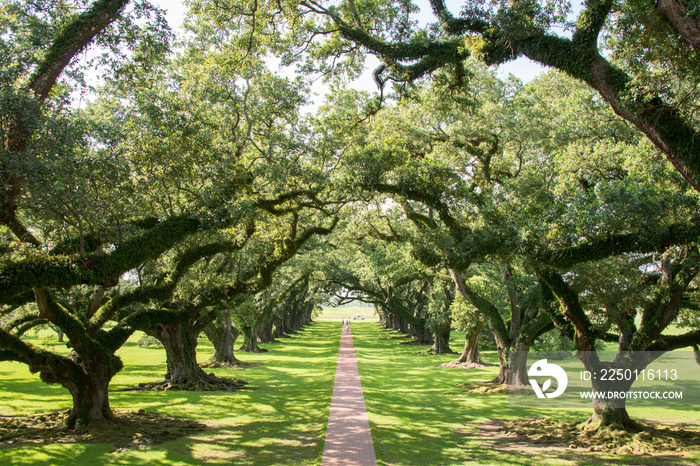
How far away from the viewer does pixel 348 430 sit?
9.94m

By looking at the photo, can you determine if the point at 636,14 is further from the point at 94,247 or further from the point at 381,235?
the point at 381,235

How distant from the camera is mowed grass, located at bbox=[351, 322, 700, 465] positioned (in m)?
8.18

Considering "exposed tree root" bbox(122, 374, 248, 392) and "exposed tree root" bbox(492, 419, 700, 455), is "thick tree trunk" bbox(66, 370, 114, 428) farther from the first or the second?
"exposed tree root" bbox(492, 419, 700, 455)

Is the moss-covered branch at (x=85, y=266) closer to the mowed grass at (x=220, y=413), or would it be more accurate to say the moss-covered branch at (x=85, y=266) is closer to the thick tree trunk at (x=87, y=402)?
the mowed grass at (x=220, y=413)

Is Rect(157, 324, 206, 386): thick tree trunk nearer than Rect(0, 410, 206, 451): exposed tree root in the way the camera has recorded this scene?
No

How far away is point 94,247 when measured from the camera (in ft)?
27.1

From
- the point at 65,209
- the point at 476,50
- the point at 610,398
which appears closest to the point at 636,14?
the point at 476,50

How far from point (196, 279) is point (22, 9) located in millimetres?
8025

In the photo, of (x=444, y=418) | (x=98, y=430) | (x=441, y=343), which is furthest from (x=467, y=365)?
(x=98, y=430)

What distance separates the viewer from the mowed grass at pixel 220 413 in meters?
8.00

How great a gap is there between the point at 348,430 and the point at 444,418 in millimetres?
3284

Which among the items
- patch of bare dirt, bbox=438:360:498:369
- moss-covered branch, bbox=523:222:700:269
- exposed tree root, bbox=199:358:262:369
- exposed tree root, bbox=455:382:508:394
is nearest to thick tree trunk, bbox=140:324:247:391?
exposed tree root, bbox=199:358:262:369

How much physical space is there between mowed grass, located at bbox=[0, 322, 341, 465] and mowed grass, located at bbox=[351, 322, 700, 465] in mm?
1553

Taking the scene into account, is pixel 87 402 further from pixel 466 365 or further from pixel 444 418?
pixel 466 365
